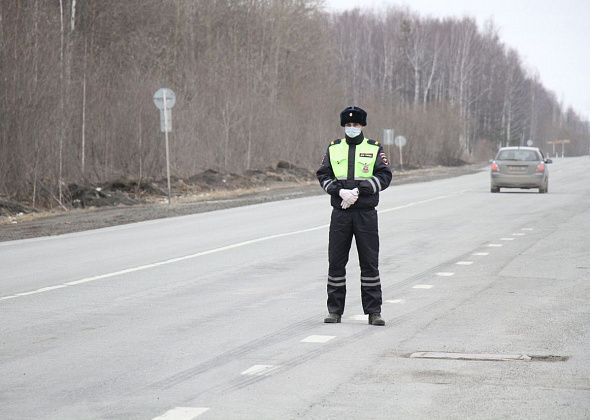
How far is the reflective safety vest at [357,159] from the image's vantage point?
33.2ft

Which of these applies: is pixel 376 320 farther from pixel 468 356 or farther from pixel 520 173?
pixel 520 173

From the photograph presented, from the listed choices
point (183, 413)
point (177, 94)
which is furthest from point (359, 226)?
point (177, 94)

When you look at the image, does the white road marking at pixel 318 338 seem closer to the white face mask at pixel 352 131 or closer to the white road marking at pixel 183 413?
the white face mask at pixel 352 131

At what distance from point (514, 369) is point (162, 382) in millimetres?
2292

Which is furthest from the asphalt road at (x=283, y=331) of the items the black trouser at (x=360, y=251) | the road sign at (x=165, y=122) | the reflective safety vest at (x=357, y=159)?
the road sign at (x=165, y=122)

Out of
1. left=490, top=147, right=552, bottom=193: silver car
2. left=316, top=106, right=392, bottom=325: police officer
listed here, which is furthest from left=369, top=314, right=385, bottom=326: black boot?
left=490, top=147, right=552, bottom=193: silver car

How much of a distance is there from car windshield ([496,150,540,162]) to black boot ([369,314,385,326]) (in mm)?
28905

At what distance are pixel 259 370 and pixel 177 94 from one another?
42022 millimetres

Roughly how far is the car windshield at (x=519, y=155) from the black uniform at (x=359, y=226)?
28.7 m

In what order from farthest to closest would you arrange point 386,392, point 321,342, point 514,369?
point 321,342, point 514,369, point 386,392

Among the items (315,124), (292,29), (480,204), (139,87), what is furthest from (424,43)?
(480,204)

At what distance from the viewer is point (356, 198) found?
10.0 m

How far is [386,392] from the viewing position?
7219 millimetres

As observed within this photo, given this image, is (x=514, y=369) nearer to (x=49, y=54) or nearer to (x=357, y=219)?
(x=357, y=219)
